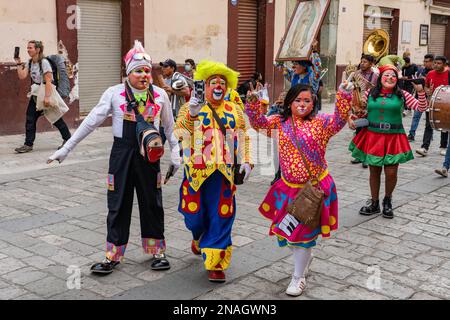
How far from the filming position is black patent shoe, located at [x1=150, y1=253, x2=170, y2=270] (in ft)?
15.4

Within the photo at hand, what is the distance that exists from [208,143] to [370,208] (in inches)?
112

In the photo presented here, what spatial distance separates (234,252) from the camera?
17.1ft

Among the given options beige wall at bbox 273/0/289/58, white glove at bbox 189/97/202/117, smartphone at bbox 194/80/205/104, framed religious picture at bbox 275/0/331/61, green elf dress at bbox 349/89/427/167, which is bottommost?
green elf dress at bbox 349/89/427/167

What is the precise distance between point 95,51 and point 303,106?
348 inches

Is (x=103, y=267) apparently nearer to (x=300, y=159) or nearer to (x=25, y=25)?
(x=300, y=159)

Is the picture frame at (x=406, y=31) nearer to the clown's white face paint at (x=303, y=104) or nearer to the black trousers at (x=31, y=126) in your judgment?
the black trousers at (x=31, y=126)

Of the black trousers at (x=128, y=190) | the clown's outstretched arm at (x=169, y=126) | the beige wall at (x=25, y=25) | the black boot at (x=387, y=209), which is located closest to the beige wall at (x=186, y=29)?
the beige wall at (x=25, y=25)

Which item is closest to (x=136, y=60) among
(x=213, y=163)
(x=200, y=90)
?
(x=200, y=90)

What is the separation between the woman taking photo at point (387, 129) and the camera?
6.29 meters

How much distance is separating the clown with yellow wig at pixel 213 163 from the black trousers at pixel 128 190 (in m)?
0.27

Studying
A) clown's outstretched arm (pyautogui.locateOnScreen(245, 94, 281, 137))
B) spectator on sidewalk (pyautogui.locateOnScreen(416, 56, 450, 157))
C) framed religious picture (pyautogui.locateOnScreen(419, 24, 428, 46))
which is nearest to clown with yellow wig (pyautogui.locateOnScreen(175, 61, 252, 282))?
clown's outstretched arm (pyautogui.locateOnScreen(245, 94, 281, 137))

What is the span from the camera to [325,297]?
427 cm

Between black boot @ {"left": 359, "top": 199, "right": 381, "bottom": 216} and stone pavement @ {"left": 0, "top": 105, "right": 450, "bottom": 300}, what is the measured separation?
137 millimetres

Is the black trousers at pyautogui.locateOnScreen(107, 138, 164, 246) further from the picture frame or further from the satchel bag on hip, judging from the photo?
the picture frame
